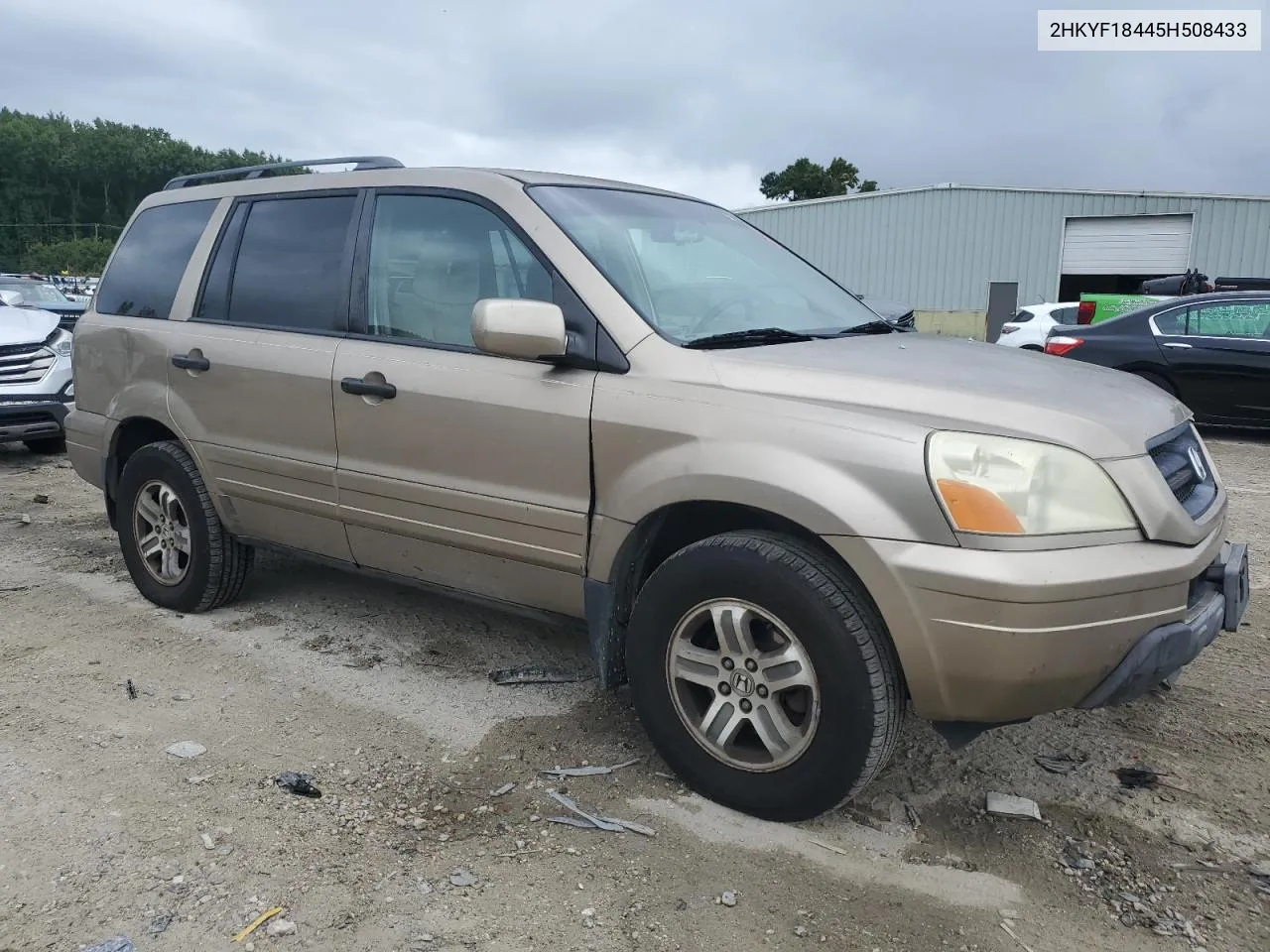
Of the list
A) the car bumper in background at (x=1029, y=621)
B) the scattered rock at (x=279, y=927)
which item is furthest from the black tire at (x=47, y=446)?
the car bumper in background at (x=1029, y=621)

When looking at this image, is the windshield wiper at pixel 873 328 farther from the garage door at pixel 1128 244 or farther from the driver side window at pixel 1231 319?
the garage door at pixel 1128 244

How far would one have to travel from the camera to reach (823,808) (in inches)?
101

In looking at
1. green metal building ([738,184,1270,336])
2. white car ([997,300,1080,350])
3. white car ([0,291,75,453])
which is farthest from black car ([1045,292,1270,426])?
green metal building ([738,184,1270,336])

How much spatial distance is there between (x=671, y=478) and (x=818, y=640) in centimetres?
58

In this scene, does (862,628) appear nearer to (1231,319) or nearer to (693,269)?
(693,269)

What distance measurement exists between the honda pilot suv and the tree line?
3350 inches

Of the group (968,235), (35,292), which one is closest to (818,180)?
(968,235)

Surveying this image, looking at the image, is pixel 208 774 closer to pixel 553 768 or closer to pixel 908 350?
pixel 553 768

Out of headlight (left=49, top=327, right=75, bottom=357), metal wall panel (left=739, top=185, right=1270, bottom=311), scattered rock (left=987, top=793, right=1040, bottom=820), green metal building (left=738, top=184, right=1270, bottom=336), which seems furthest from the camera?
green metal building (left=738, top=184, right=1270, bottom=336)

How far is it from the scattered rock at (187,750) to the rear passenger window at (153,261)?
6.36ft

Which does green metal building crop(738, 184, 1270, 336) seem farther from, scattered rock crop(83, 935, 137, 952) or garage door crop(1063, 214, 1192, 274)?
scattered rock crop(83, 935, 137, 952)

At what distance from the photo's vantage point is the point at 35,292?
546 inches

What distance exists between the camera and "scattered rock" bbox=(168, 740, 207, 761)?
3031 mm

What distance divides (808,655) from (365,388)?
1757 mm
